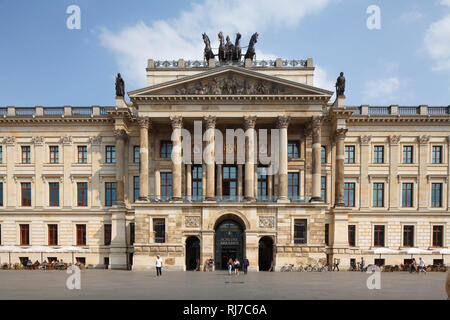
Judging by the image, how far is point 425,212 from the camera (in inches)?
1827

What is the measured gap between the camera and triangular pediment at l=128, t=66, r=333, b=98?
41.7m

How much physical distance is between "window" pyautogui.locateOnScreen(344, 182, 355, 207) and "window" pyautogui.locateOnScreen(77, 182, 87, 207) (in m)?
33.8

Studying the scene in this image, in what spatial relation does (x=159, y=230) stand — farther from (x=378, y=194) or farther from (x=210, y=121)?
(x=378, y=194)

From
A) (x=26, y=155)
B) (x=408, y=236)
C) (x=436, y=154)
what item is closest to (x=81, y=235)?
(x=26, y=155)

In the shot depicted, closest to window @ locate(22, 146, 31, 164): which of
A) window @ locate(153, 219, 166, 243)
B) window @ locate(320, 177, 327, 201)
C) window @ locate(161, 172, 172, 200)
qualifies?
window @ locate(161, 172, 172, 200)

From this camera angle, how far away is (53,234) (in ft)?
156

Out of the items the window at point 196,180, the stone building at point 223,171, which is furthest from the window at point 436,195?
the window at point 196,180

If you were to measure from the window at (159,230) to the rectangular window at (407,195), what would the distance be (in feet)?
100

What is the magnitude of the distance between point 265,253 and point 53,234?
27.5 meters

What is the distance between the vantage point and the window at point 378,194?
47.1 metres

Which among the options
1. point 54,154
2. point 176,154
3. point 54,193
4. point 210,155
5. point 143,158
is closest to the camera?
point 176,154

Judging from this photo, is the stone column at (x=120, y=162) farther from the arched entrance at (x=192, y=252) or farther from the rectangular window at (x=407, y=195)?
the rectangular window at (x=407, y=195)

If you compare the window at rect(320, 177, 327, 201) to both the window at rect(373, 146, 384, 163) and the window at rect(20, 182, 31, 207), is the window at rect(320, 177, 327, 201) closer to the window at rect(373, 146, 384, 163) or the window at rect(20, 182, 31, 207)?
the window at rect(373, 146, 384, 163)
